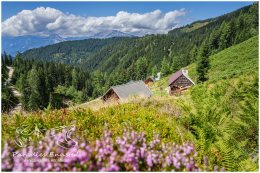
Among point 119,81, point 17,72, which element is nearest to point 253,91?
point 119,81

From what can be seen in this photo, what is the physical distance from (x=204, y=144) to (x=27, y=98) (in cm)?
12111

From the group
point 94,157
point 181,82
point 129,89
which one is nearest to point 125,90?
point 129,89

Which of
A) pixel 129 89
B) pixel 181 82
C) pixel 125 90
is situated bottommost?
pixel 125 90

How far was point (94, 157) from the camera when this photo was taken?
4.06m

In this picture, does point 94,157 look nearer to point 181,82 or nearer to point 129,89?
point 129,89

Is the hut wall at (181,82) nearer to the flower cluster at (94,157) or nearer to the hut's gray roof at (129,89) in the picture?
the hut's gray roof at (129,89)

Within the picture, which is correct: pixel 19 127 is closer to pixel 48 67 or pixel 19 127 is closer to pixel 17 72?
pixel 17 72

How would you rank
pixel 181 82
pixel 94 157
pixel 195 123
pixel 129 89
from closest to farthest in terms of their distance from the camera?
pixel 94 157 → pixel 195 123 → pixel 129 89 → pixel 181 82

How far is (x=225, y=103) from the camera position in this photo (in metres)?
11.5

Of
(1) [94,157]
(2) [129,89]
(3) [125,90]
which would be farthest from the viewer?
(2) [129,89]

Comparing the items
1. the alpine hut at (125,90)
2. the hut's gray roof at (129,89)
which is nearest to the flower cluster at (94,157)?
the alpine hut at (125,90)

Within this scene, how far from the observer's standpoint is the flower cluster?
3.83 metres

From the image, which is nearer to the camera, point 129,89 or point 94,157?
point 94,157

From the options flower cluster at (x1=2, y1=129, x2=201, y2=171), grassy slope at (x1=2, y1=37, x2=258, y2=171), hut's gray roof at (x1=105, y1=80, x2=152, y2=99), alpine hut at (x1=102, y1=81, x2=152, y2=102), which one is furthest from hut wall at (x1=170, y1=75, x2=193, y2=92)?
flower cluster at (x1=2, y1=129, x2=201, y2=171)
